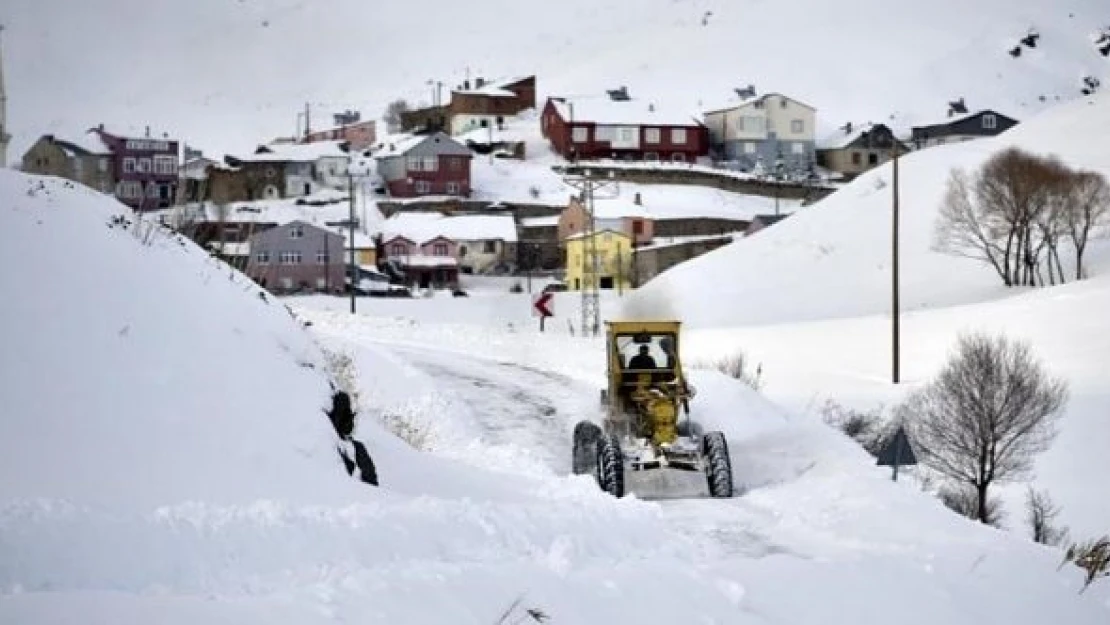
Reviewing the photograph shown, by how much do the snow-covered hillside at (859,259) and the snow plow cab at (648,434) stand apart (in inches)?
1217

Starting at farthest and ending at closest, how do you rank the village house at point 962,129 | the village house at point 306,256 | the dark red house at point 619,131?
the village house at point 962,129 → the dark red house at point 619,131 → the village house at point 306,256

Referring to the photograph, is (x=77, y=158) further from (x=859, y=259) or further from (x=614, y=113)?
(x=859, y=259)

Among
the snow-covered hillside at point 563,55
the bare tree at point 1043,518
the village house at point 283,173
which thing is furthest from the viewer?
the snow-covered hillside at point 563,55

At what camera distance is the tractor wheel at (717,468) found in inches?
626

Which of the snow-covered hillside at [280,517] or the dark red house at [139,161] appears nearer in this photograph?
the snow-covered hillside at [280,517]

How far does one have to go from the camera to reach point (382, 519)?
9.33m

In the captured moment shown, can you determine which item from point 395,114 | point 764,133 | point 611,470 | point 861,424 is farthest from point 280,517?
point 395,114

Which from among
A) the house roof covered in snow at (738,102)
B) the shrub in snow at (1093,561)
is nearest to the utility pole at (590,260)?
the house roof covered in snow at (738,102)

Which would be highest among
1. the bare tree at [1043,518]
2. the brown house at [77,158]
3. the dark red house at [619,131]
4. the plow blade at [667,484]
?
the dark red house at [619,131]

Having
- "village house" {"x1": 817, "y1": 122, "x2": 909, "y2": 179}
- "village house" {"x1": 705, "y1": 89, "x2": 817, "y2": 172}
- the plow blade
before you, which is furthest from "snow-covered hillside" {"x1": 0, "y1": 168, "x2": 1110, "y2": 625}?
"village house" {"x1": 817, "y1": 122, "x2": 909, "y2": 179}

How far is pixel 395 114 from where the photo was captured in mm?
125188

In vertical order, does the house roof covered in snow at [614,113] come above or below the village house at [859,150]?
above

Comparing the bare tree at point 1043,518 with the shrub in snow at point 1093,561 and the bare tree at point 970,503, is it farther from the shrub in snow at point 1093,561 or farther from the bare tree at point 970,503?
the shrub in snow at point 1093,561

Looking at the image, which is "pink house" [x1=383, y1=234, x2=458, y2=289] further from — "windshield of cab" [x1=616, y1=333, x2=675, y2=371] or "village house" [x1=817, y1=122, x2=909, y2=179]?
"windshield of cab" [x1=616, y1=333, x2=675, y2=371]
